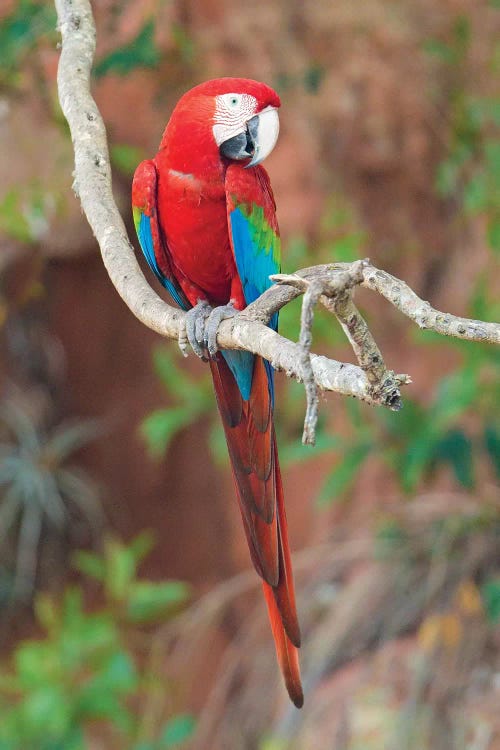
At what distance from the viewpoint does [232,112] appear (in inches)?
44.7

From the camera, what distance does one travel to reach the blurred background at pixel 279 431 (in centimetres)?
184

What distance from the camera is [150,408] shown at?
2.81 metres

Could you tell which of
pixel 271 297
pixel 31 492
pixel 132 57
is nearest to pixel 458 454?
pixel 132 57

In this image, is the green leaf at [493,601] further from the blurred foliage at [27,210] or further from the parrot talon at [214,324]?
the blurred foliage at [27,210]

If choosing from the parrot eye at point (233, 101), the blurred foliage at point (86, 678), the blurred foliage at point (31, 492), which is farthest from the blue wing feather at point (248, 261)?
the blurred foliage at point (31, 492)

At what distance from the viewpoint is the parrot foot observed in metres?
0.98

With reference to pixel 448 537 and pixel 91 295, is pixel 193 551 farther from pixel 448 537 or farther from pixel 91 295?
pixel 448 537

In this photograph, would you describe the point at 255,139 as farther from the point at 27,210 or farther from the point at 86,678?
the point at 86,678

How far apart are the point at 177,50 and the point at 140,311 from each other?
1304mm

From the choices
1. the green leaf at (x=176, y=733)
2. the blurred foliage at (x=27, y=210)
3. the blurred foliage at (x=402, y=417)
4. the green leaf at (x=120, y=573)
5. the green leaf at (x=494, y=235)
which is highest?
the blurred foliage at (x=27, y=210)

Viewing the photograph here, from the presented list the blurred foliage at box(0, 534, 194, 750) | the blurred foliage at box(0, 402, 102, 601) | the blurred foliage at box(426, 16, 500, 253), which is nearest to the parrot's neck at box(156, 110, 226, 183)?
the blurred foliage at box(426, 16, 500, 253)

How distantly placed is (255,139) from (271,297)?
377 millimetres

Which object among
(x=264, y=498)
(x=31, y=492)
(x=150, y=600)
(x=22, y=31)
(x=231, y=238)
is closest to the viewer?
(x=264, y=498)

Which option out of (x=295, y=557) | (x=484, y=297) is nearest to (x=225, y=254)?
(x=484, y=297)
